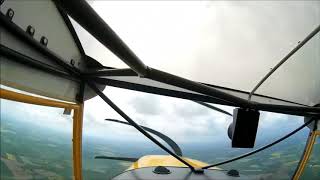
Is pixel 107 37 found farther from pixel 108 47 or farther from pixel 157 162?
pixel 157 162

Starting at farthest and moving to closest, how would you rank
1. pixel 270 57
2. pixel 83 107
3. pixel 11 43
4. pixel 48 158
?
pixel 48 158, pixel 270 57, pixel 83 107, pixel 11 43

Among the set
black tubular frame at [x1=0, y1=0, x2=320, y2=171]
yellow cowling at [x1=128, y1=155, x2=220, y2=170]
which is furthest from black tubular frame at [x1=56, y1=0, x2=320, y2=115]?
yellow cowling at [x1=128, y1=155, x2=220, y2=170]

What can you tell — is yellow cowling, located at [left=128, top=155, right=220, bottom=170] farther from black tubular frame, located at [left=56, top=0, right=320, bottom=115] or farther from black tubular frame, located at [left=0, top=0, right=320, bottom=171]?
black tubular frame, located at [left=56, top=0, right=320, bottom=115]

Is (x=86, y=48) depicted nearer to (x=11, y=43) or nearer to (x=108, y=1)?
(x=108, y=1)

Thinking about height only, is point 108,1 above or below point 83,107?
above

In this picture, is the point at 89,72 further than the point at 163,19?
No

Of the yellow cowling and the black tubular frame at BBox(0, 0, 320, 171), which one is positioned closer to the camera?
the black tubular frame at BBox(0, 0, 320, 171)

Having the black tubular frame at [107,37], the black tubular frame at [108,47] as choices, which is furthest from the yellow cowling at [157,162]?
the black tubular frame at [107,37]

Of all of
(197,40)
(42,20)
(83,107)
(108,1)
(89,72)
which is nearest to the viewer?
(42,20)

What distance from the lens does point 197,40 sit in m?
2.65

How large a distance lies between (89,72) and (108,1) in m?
0.65

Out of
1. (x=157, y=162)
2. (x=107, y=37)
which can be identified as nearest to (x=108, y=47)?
(x=107, y=37)

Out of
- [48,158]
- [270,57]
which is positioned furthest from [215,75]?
[48,158]

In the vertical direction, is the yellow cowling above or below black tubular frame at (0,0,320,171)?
below
